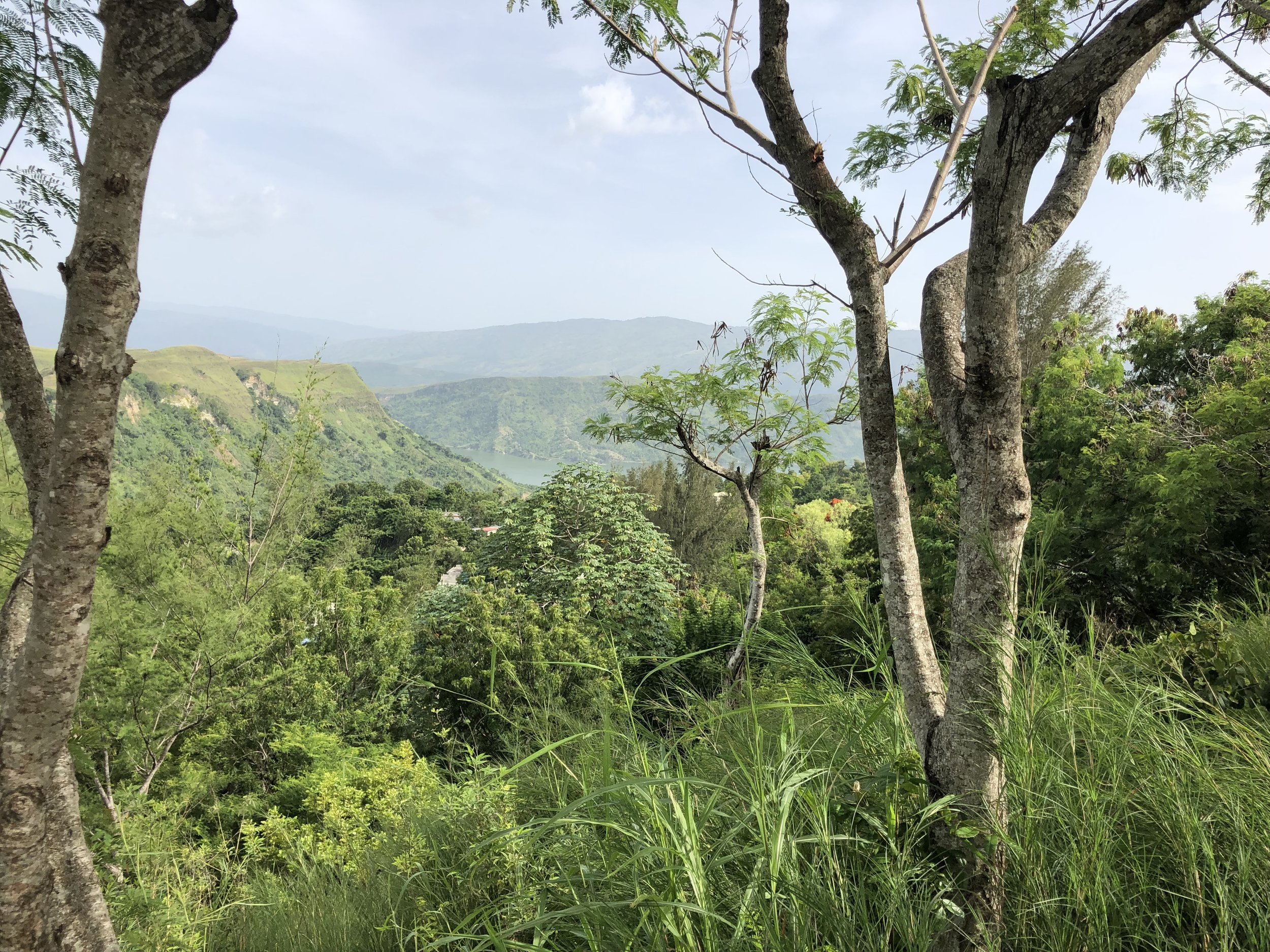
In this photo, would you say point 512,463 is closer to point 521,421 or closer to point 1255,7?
point 521,421

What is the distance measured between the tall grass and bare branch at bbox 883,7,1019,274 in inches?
55.5

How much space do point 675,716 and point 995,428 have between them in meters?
1.58

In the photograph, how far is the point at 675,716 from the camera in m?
2.52

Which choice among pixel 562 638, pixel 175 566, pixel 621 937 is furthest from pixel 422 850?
pixel 175 566

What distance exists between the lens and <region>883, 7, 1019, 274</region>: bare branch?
2.21 meters

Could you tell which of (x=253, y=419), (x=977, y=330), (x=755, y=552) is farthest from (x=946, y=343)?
(x=253, y=419)

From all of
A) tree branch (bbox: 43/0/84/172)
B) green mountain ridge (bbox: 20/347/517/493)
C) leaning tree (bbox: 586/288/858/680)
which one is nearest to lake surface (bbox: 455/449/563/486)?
green mountain ridge (bbox: 20/347/517/493)

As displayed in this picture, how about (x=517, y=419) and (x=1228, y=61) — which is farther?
(x=517, y=419)

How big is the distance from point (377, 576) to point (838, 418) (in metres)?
28.7

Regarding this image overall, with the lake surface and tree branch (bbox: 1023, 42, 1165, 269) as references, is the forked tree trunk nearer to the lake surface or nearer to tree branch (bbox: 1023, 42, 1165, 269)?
tree branch (bbox: 1023, 42, 1165, 269)

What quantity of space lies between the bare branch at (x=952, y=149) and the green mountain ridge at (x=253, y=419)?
6350 centimetres

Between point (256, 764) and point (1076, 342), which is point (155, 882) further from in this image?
point (1076, 342)

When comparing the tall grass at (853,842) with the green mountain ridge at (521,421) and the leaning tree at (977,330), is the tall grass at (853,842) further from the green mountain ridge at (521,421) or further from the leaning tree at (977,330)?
the green mountain ridge at (521,421)

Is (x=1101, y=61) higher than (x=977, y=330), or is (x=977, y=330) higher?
(x=1101, y=61)
